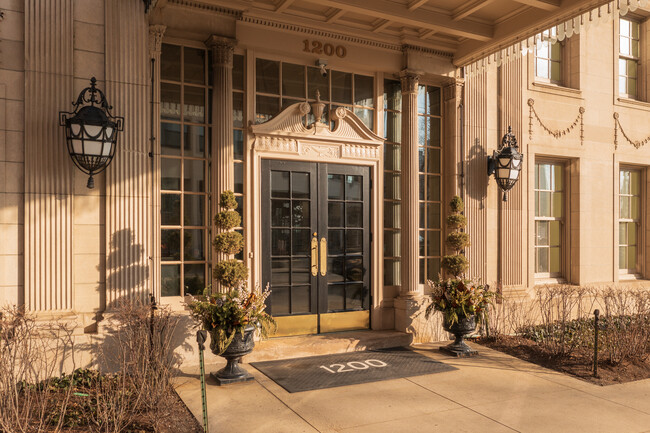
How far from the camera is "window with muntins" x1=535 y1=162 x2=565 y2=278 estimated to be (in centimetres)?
1021

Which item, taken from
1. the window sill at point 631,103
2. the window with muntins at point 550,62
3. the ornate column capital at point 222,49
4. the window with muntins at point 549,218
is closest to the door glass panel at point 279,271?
the ornate column capital at point 222,49

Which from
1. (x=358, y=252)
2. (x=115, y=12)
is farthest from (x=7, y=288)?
(x=358, y=252)

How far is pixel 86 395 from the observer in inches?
201

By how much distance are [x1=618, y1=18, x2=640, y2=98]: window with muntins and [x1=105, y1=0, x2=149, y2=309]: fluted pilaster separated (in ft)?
33.4

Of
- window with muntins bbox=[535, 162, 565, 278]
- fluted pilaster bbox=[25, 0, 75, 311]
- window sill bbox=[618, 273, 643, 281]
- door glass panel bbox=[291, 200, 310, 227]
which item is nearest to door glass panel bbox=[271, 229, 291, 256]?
door glass panel bbox=[291, 200, 310, 227]

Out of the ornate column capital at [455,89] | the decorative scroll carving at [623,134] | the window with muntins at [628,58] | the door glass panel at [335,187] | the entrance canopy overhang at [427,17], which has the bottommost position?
the door glass panel at [335,187]

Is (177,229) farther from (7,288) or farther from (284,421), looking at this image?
(284,421)

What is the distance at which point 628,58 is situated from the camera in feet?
37.3

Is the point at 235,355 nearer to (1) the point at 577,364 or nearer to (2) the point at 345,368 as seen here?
(2) the point at 345,368

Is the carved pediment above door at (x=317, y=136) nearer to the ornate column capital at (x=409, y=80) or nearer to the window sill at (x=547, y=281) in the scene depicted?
the ornate column capital at (x=409, y=80)

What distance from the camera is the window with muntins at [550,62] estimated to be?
10.3m

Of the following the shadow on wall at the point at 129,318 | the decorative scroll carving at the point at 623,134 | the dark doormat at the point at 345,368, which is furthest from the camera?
the decorative scroll carving at the point at 623,134

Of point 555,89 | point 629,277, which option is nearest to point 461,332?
point 555,89

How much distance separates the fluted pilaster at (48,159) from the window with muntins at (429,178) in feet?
18.5
